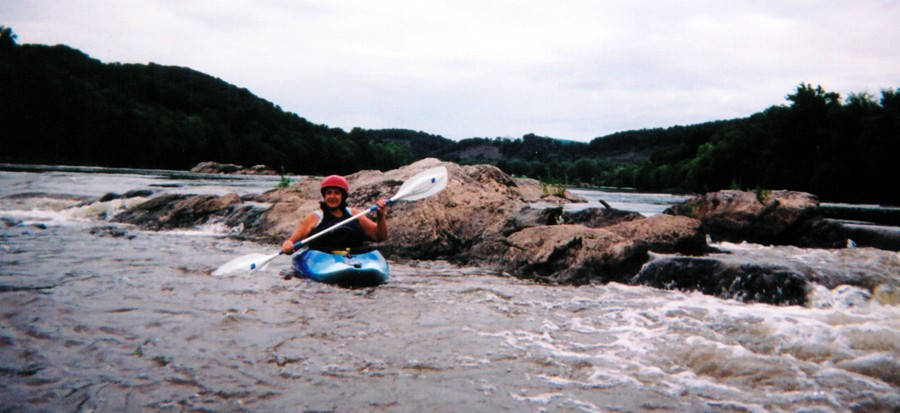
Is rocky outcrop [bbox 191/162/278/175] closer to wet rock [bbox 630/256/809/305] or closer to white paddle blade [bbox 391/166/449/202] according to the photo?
white paddle blade [bbox 391/166/449/202]

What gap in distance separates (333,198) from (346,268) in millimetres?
1141

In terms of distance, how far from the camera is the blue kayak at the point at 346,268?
6.42 meters

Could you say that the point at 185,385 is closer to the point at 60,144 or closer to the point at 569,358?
the point at 569,358

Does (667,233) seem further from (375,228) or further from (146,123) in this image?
(146,123)

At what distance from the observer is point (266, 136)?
270 feet

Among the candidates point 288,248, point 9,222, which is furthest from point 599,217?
point 9,222

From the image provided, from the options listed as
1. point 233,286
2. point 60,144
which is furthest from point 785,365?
point 60,144

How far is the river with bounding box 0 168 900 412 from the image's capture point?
323 centimetres

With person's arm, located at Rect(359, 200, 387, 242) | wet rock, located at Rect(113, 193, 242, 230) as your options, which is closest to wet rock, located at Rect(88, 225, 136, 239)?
wet rock, located at Rect(113, 193, 242, 230)

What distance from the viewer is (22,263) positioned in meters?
7.06

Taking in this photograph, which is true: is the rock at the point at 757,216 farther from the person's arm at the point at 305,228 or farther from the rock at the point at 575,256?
the person's arm at the point at 305,228

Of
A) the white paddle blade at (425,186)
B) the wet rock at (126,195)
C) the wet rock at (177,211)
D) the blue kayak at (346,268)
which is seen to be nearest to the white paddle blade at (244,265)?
the blue kayak at (346,268)

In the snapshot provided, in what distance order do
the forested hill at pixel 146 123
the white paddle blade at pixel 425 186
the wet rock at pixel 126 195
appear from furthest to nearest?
the forested hill at pixel 146 123
the wet rock at pixel 126 195
the white paddle blade at pixel 425 186

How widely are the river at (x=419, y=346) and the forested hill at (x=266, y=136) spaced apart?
10.1m
